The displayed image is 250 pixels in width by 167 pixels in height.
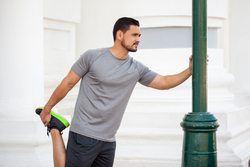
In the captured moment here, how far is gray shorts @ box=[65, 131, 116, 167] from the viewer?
8.70ft

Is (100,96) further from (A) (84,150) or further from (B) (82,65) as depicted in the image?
(A) (84,150)

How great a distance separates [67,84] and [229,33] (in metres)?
5.55

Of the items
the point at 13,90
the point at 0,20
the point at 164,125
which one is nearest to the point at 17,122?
the point at 13,90

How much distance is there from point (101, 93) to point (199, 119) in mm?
748

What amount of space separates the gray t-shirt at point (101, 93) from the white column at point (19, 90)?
145 cm

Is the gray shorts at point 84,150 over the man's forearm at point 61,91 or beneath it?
beneath

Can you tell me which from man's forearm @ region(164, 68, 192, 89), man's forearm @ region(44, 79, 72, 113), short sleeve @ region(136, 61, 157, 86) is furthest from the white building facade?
man's forearm @ region(164, 68, 192, 89)

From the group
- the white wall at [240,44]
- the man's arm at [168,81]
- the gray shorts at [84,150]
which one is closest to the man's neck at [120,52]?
the man's arm at [168,81]

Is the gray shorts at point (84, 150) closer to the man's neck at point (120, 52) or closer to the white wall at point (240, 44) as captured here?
the man's neck at point (120, 52)

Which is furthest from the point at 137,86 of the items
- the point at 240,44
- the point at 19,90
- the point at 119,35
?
the point at 240,44

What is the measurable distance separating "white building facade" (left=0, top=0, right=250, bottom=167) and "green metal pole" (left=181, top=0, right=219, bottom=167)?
173 centimetres

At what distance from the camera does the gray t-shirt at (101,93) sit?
2.66m

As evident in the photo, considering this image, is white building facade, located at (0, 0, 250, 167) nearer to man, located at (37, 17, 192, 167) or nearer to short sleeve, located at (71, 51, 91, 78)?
man, located at (37, 17, 192, 167)

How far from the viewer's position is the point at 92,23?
5.39 m
